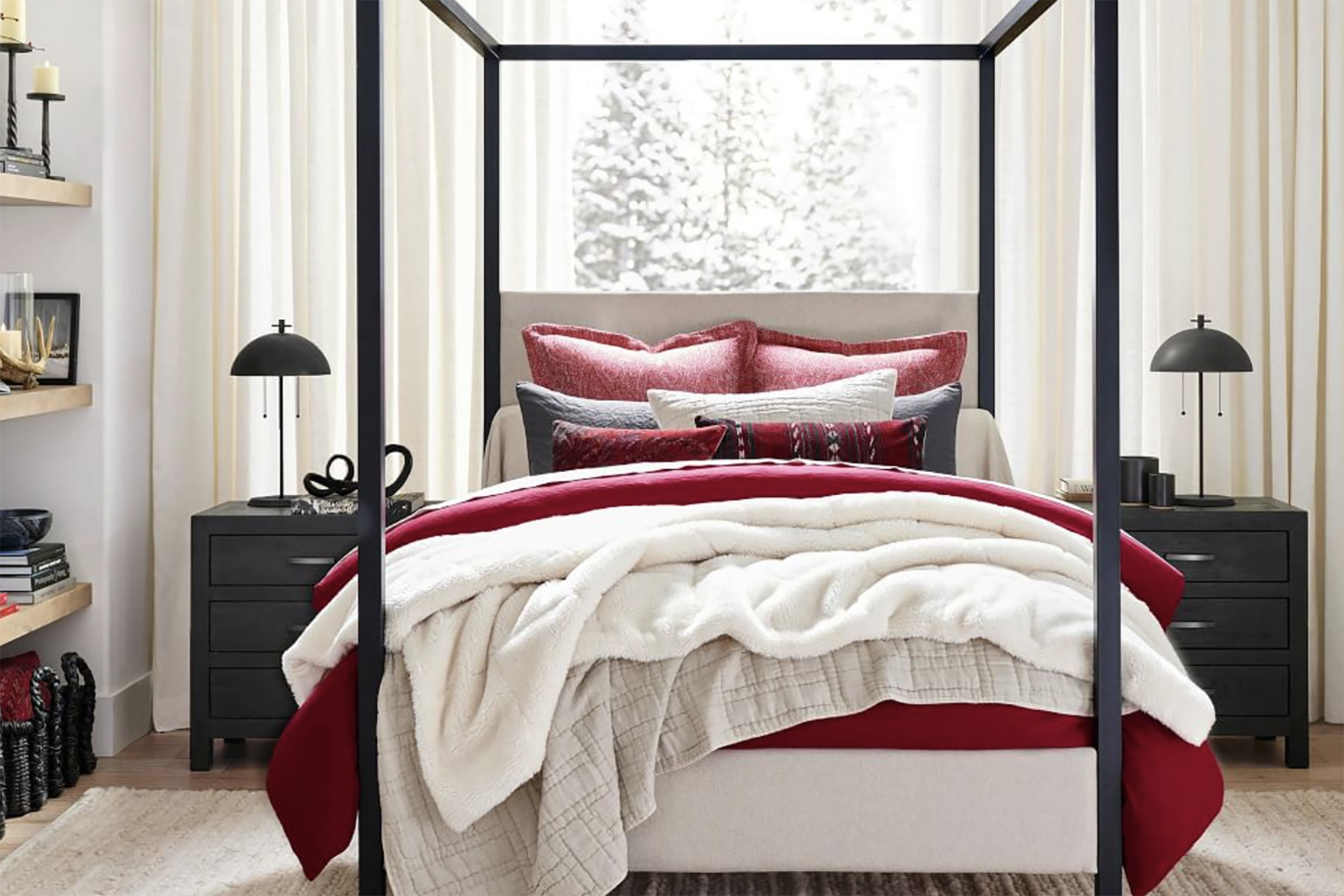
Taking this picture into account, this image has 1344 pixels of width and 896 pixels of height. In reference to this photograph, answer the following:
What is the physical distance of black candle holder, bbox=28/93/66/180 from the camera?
3.44 metres

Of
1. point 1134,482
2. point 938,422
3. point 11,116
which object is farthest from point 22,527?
point 1134,482

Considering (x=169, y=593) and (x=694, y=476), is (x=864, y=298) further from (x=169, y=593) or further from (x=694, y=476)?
(x=169, y=593)

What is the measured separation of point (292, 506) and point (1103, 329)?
2.24m

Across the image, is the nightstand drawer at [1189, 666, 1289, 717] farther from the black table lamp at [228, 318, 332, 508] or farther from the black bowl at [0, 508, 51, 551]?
the black bowl at [0, 508, 51, 551]

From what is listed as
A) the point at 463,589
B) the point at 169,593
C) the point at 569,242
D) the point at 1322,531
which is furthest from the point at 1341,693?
the point at 169,593

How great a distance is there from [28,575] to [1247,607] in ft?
9.48

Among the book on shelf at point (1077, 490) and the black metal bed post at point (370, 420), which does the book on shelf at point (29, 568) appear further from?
the book on shelf at point (1077, 490)

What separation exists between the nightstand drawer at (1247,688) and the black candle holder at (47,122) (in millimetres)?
3054

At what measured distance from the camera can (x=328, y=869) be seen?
2.82 metres

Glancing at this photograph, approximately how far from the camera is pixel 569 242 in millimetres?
4211

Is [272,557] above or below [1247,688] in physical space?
above

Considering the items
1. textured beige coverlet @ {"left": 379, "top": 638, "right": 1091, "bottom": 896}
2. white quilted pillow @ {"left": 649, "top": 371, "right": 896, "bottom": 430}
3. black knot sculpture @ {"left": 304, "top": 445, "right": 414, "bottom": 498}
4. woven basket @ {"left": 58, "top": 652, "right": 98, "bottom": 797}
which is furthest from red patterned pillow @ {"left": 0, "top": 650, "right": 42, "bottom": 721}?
white quilted pillow @ {"left": 649, "top": 371, "right": 896, "bottom": 430}

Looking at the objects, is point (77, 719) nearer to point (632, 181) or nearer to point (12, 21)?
point (12, 21)

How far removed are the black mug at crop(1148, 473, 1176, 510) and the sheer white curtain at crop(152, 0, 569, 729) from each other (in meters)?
1.77
